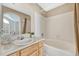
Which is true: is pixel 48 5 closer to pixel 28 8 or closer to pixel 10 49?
pixel 28 8

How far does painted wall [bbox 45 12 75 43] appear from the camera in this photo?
1.68 m

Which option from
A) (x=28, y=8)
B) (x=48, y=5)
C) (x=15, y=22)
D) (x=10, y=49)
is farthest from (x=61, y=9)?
(x=10, y=49)

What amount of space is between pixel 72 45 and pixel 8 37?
0.92 metres

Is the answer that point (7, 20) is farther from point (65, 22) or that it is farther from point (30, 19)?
point (65, 22)

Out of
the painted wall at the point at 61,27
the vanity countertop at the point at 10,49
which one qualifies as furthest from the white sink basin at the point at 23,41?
the painted wall at the point at 61,27

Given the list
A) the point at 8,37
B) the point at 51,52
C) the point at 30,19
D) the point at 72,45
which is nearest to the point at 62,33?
the point at 72,45

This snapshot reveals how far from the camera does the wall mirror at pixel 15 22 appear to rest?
1612mm

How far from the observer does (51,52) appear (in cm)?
172

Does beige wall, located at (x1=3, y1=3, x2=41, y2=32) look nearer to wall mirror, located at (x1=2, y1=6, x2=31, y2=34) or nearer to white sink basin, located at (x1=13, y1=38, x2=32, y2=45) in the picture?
wall mirror, located at (x1=2, y1=6, x2=31, y2=34)

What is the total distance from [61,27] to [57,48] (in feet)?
1.04

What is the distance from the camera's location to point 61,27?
1713 mm

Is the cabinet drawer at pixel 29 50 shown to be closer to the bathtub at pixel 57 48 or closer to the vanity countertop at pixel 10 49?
the vanity countertop at pixel 10 49

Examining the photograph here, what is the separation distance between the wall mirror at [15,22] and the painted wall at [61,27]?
1.03ft

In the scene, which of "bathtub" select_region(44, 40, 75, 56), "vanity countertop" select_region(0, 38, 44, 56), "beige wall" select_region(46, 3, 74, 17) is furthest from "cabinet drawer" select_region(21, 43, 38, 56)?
"beige wall" select_region(46, 3, 74, 17)
